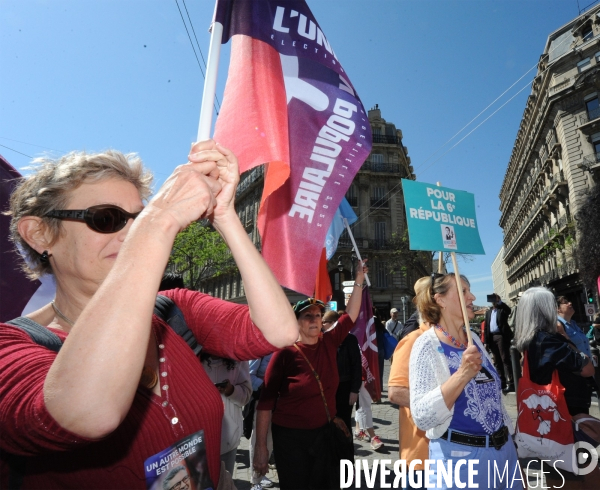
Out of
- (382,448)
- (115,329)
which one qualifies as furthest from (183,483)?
(382,448)

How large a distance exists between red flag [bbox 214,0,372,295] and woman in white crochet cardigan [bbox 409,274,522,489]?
0.93 m

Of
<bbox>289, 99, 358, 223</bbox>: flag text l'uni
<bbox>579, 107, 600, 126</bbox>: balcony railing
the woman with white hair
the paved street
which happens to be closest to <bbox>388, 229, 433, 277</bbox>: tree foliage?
<bbox>579, 107, 600, 126</bbox>: balcony railing

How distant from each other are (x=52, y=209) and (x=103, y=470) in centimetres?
69

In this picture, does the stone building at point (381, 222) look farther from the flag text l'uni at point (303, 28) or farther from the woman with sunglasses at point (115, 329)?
the woman with sunglasses at point (115, 329)

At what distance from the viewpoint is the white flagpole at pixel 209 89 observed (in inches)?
53.2

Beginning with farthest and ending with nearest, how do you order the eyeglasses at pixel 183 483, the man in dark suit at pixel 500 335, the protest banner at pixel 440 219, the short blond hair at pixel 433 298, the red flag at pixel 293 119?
the man in dark suit at pixel 500 335 → the protest banner at pixel 440 219 → the short blond hair at pixel 433 298 → the red flag at pixel 293 119 → the eyeglasses at pixel 183 483

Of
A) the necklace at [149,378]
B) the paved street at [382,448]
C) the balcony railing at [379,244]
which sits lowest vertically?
the paved street at [382,448]

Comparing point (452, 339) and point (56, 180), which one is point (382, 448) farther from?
point (56, 180)

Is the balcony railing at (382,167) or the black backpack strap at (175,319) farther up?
the balcony railing at (382,167)

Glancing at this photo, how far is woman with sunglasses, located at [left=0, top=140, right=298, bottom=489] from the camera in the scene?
2.33 feet

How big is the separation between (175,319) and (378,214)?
3840 cm

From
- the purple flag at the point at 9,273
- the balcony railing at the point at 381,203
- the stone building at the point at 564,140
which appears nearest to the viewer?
the purple flag at the point at 9,273

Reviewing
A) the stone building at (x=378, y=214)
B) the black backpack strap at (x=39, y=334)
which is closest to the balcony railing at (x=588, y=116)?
the stone building at (x=378, y=214)

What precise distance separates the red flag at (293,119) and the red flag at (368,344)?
3285mm
